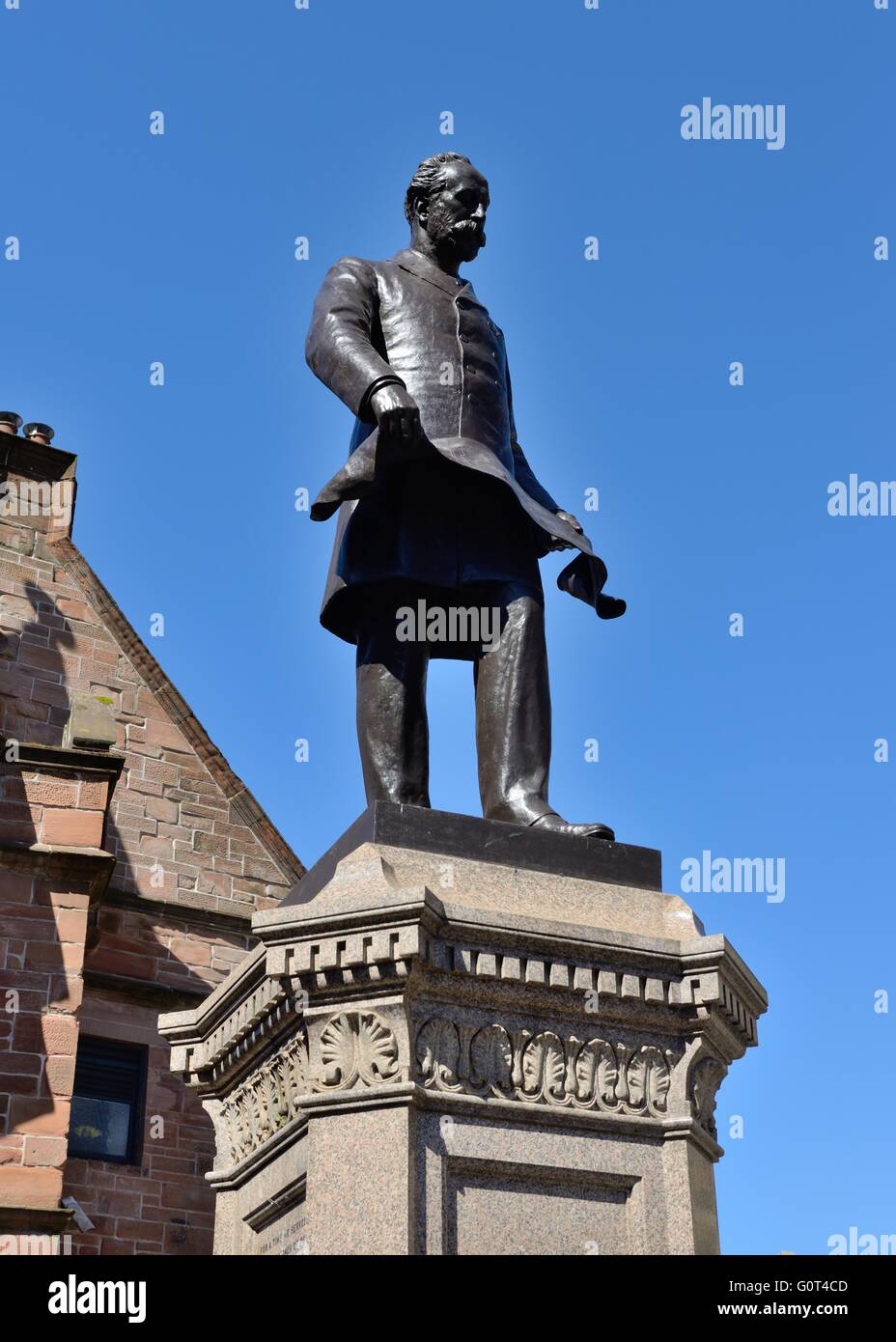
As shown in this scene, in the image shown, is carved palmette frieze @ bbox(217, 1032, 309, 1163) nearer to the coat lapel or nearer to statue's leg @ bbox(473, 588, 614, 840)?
statue's leg @ bbox(473, 588, 614, 840)

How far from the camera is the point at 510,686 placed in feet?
19.7

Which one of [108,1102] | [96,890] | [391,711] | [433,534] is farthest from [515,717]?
[108,1102]

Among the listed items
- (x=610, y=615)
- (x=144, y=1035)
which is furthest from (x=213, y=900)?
(x=610, y=615)

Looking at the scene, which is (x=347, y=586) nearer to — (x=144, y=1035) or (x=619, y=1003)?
(x=619, y=1003)

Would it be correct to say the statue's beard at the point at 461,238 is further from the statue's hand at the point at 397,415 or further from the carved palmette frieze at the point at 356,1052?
the carved palmette frieze at the point at 356,1052

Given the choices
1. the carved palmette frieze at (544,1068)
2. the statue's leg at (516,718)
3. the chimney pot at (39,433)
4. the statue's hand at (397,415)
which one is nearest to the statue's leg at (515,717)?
the statue's leg at (516,718)

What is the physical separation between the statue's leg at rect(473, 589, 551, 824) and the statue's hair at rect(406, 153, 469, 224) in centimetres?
176

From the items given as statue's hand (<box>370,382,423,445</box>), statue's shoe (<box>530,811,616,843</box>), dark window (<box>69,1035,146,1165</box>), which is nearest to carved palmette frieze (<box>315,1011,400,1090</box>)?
statue's shoe (<box>530,811,616,843</box>)

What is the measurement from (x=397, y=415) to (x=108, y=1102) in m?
14.8

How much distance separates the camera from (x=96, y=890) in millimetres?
17781

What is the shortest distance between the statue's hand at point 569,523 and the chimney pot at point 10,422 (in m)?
17.9

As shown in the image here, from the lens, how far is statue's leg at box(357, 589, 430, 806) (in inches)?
236

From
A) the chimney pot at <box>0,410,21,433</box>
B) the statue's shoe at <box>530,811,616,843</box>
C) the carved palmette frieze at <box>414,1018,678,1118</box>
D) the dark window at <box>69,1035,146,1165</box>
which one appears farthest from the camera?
the chimney pot at <box>0,410,21,433</box>
